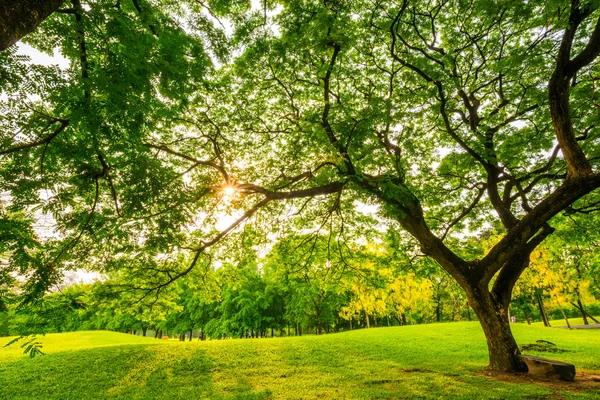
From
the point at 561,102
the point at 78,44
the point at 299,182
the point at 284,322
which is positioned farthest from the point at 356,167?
the point at 284,322

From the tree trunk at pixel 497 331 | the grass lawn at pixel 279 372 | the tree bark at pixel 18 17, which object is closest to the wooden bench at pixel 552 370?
the tree trunk at pixel 497 331

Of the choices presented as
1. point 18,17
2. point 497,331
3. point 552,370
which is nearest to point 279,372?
point 497,331

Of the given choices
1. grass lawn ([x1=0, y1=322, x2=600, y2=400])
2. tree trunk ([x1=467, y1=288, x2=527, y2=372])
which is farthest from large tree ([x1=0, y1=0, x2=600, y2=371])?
grass lawn ([x1=0, y1=322, x2=600, y2=400])

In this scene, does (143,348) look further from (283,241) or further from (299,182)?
(299,182)

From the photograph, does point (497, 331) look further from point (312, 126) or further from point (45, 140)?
point (45, 140)

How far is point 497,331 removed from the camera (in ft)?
28.5

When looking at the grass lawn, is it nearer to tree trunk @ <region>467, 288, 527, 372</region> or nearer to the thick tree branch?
tree trunk @ <region>467, 288, 527, 372</region>

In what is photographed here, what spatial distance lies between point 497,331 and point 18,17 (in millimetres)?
11801

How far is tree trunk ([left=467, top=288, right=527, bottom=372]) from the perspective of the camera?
339 inches

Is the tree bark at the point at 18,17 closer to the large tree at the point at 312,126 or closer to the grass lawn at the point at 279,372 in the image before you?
the large tree at the point at 312,126

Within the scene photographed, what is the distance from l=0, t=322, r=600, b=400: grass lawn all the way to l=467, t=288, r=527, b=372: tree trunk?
31.5 inches

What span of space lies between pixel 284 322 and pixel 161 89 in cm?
3839

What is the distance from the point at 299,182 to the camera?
988 cm

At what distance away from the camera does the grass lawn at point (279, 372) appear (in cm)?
755
